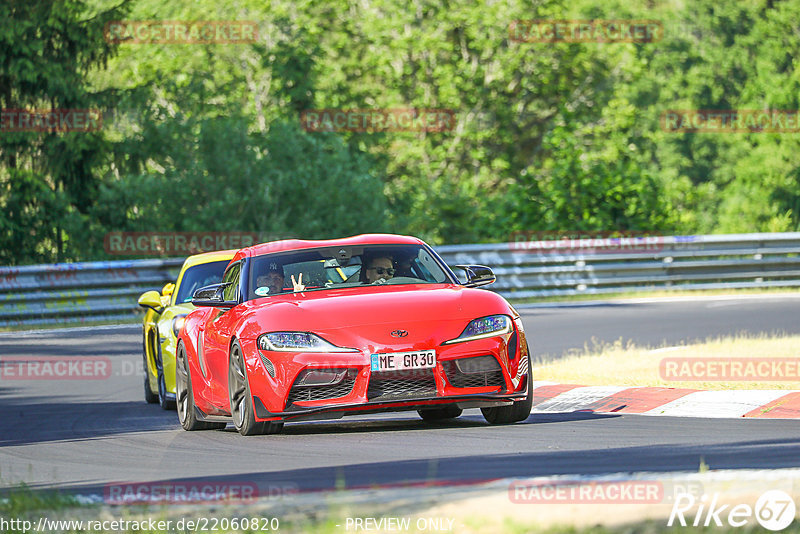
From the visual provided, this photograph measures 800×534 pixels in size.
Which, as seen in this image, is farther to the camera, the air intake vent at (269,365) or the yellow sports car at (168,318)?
the yellow sports car at (168,318)

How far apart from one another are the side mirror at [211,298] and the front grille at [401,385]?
165 cm

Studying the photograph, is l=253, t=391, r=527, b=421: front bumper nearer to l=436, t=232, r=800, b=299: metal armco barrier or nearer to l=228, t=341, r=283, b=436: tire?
l=228, t=341, r=283, b=436: tire

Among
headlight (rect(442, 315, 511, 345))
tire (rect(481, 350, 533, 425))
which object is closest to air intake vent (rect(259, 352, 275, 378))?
headlight (rect(442, 315, 511, 345))

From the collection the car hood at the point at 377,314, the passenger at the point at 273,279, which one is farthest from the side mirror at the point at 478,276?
the passenger at the point at 273,279

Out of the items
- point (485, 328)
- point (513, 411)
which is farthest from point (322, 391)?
point (513, 411)

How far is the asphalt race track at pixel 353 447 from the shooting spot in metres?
7.22

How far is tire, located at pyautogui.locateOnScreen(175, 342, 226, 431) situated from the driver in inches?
69.9

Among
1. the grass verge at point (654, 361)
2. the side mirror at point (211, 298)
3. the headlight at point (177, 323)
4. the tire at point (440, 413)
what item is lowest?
the grass verge at point (654, 361)

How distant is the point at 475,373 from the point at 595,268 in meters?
17.2

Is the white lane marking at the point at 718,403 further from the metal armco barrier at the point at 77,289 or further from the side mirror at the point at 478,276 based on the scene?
the metal armco barrier at the point at 77,289

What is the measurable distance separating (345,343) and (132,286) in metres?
15.4

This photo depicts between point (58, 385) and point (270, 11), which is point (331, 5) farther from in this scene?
point (58, 385)

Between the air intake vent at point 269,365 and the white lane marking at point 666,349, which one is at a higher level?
the air intake vent at point 269,365

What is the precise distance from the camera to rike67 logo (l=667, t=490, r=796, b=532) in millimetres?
5059
